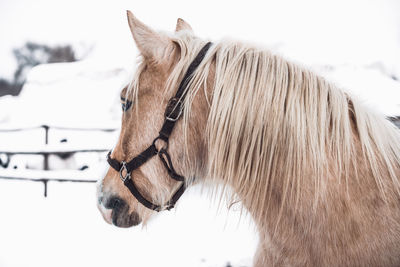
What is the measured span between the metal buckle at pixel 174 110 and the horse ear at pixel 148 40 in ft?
0.65

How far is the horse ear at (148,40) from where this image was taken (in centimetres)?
99

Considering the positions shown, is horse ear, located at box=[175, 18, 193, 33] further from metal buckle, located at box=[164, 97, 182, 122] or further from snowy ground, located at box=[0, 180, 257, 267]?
snowy ground, located at box=[0, 180, 257, 267]

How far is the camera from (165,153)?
42.4 inches

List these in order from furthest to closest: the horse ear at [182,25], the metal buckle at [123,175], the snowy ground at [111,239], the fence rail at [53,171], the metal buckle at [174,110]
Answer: the fence rail at [53,171] → the snowy ground at [111,239] → the horse ear at [182,25] → the metal buckle at [123,175] → the metal buckle at [174,110]

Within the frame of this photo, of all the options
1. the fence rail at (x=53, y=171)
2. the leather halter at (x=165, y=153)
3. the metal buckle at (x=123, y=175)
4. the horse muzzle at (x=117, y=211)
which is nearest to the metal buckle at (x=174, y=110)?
the leather halter at (x=165, y=153)

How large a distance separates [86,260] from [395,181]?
2.84 metres

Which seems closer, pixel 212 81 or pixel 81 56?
pixel 212 81

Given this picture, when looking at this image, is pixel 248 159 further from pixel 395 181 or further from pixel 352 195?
pixel 395 181

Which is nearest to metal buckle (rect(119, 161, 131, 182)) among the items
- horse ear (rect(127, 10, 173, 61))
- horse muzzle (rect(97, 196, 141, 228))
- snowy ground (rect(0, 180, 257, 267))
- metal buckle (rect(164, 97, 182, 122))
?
horse muzzle (rect(97, 196, 141, 228))

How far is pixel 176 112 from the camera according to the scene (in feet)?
3.42

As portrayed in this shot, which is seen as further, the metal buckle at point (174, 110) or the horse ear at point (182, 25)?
the horse ear at point (182, 25)

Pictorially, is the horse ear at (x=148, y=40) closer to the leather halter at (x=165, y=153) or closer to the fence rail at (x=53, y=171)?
the leather halter at (x=165, y=153)

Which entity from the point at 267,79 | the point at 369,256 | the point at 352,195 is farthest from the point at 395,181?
the point at 267,79

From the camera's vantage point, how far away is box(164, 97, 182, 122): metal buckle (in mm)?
1037
